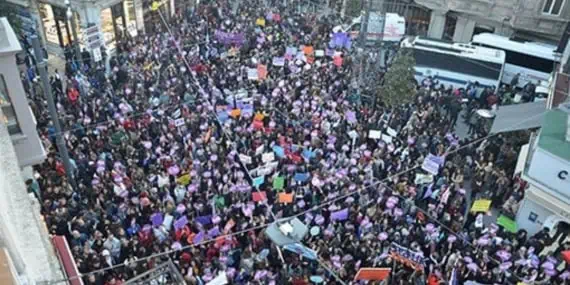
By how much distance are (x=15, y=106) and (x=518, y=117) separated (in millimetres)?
16134

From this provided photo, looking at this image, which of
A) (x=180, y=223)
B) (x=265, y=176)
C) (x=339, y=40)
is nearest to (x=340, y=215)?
(x=265, y=176)

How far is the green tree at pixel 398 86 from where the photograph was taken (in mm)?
20719

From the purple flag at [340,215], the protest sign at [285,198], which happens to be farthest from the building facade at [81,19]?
the purple flag at [340,215]

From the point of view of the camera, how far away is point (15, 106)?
504 inches

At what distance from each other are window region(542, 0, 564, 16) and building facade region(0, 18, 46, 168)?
2313 centimetres

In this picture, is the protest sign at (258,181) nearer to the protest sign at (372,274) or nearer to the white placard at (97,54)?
the protest sign at (372,274)

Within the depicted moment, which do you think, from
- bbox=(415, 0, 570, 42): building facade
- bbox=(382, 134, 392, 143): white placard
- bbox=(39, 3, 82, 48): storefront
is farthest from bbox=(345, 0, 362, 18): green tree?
bbox=(39, 3, 82, 48): storefront

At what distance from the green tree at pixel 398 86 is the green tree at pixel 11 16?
16340 mm

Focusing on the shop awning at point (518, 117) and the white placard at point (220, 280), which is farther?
the shop awning at point (518, 117)

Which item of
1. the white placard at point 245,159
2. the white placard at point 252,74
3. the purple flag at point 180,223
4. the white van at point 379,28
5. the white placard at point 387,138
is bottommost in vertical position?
the purple flag at point 180,223

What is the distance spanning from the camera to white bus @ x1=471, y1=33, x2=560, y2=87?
79.8 ft

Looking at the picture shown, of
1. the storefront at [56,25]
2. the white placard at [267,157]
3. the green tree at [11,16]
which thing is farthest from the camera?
the storefront at [56,25]

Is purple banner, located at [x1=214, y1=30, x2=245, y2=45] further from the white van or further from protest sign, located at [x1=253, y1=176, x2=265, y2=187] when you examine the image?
protest sign, located at [x1=253, y1=176, x2=265, y2=187]

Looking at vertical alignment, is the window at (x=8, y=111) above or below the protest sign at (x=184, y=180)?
above
